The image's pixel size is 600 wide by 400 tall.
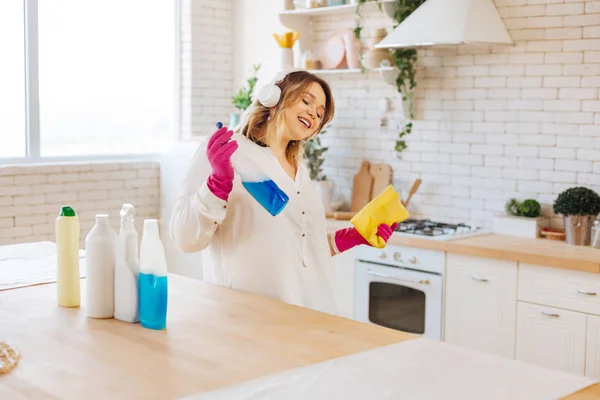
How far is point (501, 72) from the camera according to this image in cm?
476

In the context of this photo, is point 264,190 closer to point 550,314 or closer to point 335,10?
point 550,314

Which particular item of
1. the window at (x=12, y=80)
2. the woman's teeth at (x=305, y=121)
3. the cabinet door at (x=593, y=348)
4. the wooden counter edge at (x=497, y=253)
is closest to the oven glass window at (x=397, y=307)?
the wooden counter edge at (x=497, y=253)

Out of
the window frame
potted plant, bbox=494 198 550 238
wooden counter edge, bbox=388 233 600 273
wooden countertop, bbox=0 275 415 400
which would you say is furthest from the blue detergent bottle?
the window frame

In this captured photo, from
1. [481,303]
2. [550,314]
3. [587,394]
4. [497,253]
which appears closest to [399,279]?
[481,303]

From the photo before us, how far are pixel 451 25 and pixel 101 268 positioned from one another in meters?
2.70

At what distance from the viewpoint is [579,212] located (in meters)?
4.25

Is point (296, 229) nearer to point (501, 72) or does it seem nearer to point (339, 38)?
point (501, 72)

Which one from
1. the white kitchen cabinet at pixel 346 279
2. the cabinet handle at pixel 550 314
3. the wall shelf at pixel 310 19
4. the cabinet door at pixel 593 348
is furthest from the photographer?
the wall shelf at pixel 310 19

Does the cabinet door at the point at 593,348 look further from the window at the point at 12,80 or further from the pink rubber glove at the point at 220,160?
the window at the point at 12,80

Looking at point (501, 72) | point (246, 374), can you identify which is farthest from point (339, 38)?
point (246, 374)

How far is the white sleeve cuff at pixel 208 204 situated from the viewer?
253 cm

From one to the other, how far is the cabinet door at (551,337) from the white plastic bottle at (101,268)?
2.34 meters

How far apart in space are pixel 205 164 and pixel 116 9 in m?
3.54

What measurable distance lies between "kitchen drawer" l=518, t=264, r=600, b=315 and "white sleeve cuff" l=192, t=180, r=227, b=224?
202 centimetres
